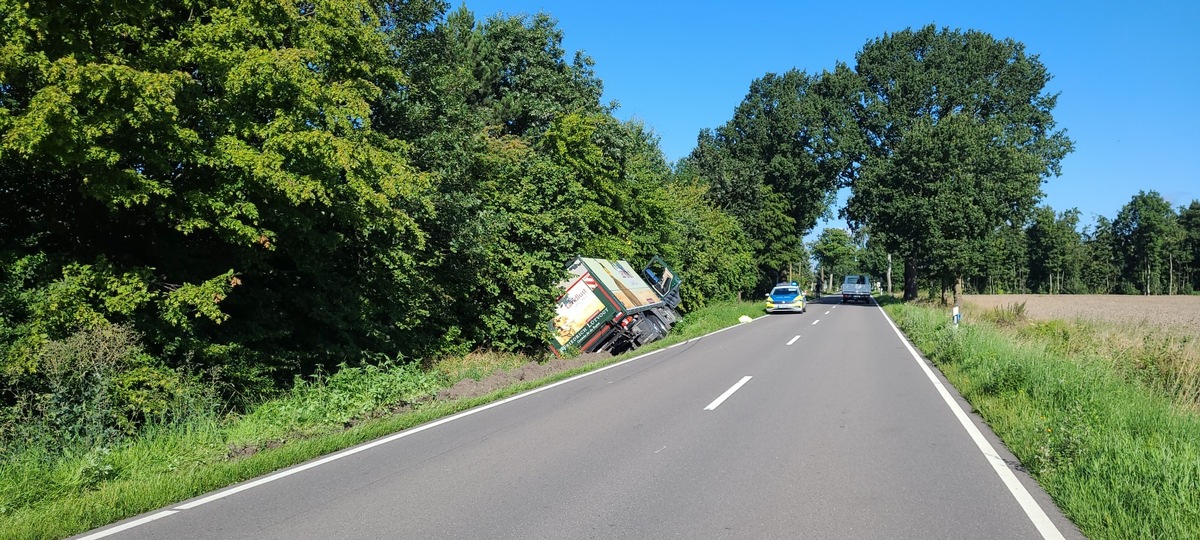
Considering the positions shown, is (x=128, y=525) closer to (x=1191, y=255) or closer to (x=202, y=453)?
(x=202, y=453)

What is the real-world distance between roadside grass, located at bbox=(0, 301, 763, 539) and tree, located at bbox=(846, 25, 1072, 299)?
3983 cm

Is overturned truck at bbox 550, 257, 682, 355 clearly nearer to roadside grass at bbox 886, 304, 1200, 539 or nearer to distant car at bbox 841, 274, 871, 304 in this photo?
roadside grass at bbox 886, 304, 1200, 539

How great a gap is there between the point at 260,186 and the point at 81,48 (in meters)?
2.38

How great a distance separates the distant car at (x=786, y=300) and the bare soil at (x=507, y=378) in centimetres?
2159

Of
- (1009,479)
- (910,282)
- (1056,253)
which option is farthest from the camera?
(1056,253)

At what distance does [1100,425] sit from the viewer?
6477mm

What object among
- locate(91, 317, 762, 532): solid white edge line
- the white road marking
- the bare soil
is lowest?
the bare soil

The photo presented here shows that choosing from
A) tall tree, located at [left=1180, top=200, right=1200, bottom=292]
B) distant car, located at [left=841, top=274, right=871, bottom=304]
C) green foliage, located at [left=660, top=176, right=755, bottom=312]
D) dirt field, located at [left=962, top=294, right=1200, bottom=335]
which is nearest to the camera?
dirt field, located at [left=962, top=294, right=1200, bottom=335]

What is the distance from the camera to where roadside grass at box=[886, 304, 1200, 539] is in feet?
14.5

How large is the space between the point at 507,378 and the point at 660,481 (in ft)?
24.4

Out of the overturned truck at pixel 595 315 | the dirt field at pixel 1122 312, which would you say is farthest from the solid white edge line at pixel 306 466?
the dirt field at pixel 1122 312

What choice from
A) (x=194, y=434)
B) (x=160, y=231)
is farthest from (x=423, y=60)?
(x=194, y=434)

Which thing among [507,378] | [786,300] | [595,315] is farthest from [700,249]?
[507,378]

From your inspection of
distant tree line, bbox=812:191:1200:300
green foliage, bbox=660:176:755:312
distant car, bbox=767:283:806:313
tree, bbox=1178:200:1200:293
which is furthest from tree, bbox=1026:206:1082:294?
distant car, bbox=767:283:806:313
